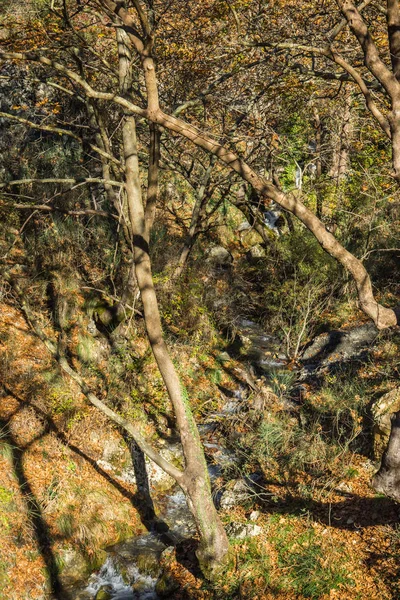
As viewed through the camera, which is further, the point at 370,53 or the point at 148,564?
the point at 148,564

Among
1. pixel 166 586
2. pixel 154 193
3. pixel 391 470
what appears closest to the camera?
pixel 391 470

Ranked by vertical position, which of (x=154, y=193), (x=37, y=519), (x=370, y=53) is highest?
(x=370, y=53)

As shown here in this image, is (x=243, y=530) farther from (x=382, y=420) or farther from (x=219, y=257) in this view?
(x=219, y=257)

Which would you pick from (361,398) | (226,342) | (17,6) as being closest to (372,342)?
(361,398)

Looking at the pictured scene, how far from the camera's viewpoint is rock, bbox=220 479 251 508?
27.1ft

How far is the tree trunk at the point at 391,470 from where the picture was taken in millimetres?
6711

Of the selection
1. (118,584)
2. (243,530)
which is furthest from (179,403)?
(118,584)

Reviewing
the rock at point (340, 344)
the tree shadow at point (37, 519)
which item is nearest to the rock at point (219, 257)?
the rock at point (340, 344)

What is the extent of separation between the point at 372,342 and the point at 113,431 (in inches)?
227

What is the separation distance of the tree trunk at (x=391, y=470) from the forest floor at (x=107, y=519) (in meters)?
0.18

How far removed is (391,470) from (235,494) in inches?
102

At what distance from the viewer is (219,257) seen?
15.9 metres

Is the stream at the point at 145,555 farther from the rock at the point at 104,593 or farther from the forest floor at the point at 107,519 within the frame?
the forest floor at the point at 107,519

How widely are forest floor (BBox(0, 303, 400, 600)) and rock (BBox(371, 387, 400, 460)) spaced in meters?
0.37
